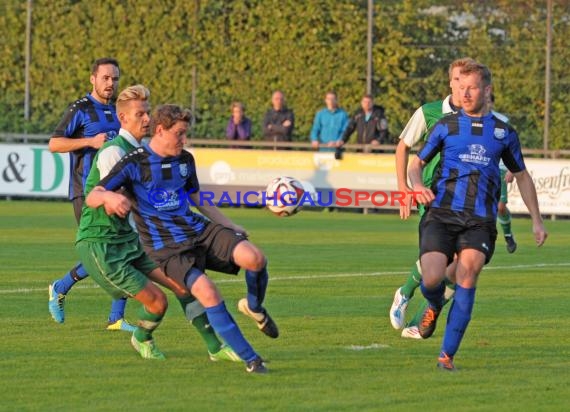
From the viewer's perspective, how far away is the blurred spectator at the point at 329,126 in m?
24.5

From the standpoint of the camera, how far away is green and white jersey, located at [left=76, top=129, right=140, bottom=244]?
29.3 feet

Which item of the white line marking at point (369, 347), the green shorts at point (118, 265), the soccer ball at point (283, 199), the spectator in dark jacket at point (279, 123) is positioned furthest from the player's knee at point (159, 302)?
the spectator in dark jacket at point (279, 123)

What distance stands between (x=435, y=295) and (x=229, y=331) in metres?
1.52

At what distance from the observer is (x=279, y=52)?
2773 cm

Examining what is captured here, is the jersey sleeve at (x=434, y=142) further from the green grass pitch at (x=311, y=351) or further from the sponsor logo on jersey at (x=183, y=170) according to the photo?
the sponsor logo on jersey at (x=183, y=170)

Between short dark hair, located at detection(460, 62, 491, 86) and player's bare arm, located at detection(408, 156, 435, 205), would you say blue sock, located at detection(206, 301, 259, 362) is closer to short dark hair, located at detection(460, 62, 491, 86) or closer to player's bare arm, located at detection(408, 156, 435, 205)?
player's bare arm, located at detection(408, 156, 435, 205)

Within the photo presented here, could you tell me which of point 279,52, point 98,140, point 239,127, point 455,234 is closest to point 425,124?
A: point 455,234

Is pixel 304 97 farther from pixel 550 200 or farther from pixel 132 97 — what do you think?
pixel 132 97

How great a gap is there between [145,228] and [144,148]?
469 millimetres

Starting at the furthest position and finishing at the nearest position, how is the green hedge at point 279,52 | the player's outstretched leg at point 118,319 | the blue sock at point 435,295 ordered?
the green hedge at point 279,52, the player's outstretched leg at point 118,319, the blue sock at point 435,295

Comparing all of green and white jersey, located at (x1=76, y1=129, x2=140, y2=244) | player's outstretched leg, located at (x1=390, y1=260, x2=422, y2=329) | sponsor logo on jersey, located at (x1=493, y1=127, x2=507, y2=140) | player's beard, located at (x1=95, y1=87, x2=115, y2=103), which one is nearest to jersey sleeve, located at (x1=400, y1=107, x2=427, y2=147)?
player's outstretched leg, located at (x1=390, y1=260, x2=422, y2=329)

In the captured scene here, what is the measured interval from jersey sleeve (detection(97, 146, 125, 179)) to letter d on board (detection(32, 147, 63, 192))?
16.1m

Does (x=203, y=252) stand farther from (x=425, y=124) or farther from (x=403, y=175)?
(x=425, y=124)

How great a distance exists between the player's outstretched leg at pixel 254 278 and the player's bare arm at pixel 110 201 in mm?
760
